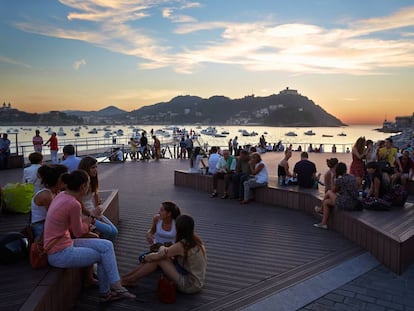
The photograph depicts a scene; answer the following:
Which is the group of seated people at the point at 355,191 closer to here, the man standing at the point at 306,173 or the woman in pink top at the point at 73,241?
the man standing at the point at 306,173

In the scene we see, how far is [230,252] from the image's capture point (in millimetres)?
5527

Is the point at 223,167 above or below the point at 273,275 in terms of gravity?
above

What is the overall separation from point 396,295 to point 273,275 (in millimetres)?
1412

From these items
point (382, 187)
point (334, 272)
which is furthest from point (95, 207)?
point (382, 187)

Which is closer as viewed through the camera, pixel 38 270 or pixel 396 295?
pixel 38 270

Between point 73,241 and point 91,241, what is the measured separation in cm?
18

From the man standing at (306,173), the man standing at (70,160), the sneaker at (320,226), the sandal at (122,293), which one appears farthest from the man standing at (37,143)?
the sandal at (122,293)

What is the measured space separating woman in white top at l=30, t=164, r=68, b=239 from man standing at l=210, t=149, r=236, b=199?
19.7 ft

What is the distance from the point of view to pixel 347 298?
4109 mm

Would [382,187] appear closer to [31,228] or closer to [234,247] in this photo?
[234,247]

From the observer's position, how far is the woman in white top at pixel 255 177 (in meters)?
9.09

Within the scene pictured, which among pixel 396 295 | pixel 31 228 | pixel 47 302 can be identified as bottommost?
pixel 396 295

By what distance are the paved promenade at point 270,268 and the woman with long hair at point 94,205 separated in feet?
1.59

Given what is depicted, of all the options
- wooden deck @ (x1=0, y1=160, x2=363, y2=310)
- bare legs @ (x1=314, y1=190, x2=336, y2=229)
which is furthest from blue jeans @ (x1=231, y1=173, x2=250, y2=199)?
bare legs @ (x1=314, y1=190, x2=336, y2=229)
